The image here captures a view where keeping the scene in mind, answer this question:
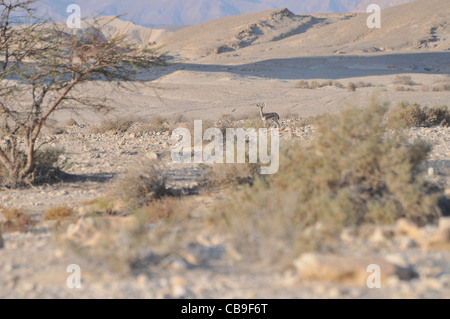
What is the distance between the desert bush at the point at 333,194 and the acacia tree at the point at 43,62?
357 centimetres

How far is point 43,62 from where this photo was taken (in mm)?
9492

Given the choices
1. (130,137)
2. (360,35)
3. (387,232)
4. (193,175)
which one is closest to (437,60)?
(360,35)

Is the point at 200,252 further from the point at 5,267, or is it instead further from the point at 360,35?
the point at 360,35

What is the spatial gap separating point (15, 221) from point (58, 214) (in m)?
0.76

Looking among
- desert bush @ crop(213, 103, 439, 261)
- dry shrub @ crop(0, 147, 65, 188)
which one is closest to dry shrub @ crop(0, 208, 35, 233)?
dry shrub @ crop(0, 147, 65, 188)

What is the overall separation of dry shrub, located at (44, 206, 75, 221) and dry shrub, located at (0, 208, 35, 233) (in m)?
0.32

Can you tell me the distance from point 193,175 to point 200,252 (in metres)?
5.71

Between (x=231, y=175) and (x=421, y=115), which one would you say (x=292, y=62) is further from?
(x=231, y=175)

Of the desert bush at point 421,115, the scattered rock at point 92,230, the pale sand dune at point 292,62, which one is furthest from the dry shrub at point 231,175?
the desert bush at point 421,115

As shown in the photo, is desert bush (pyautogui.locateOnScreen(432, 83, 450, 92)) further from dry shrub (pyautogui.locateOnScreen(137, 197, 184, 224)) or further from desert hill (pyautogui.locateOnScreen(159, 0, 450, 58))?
desert hill (pyautogui.locateOnScreen(159, 0, 450, 58))

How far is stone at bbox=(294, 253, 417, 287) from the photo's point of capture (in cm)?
457

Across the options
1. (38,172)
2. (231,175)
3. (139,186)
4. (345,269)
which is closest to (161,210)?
(139,186)

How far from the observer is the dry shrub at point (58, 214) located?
8094mm
